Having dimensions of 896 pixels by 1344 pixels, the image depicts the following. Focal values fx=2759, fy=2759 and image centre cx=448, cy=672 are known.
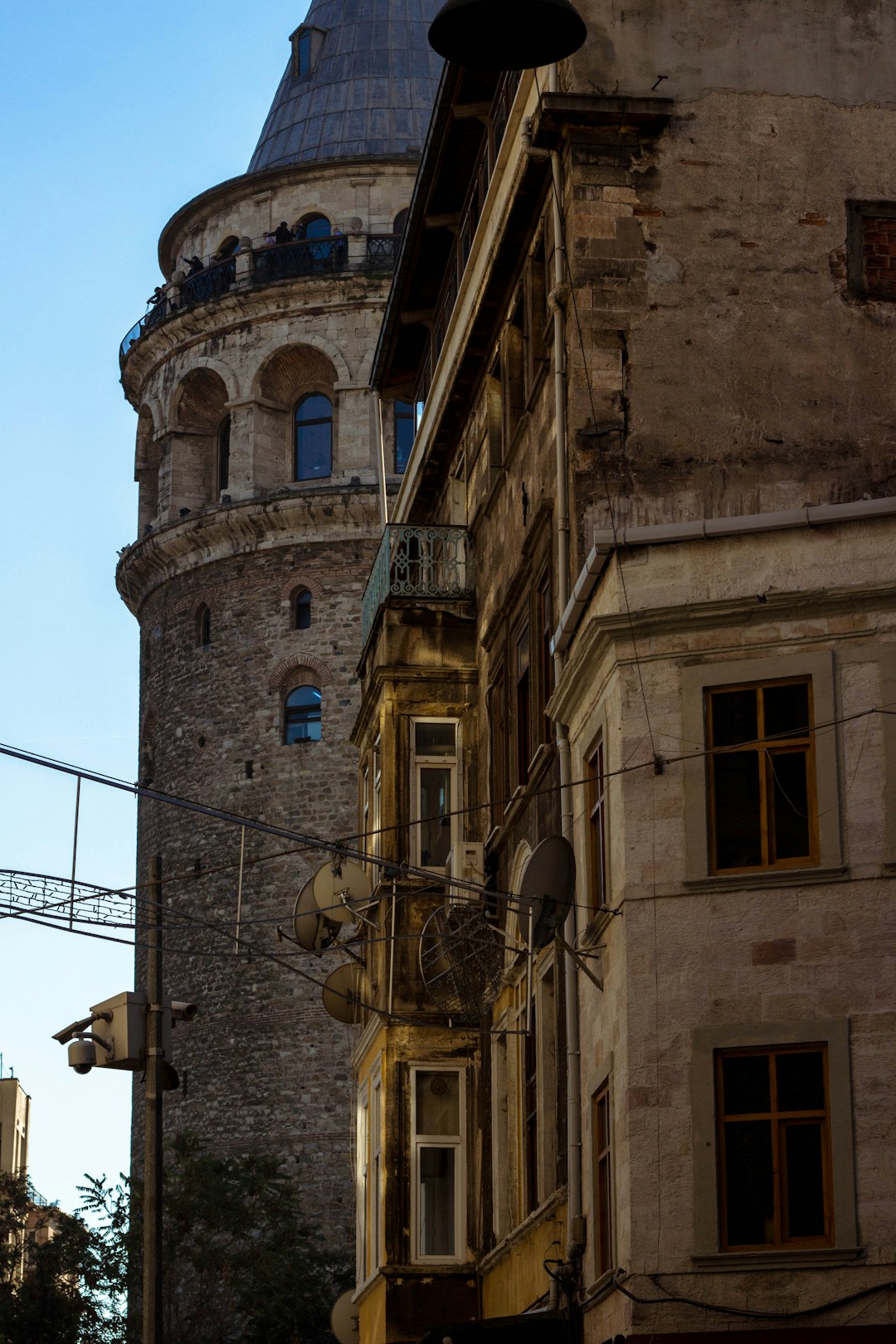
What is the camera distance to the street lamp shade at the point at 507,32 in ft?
57.8

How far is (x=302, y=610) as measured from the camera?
5494 cm

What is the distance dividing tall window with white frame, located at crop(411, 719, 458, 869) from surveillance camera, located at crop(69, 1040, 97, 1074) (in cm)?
386

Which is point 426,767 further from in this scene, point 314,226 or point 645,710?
point 314,226

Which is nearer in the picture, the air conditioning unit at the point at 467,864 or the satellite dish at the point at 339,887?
the air conditioning unit at the point at 467,864

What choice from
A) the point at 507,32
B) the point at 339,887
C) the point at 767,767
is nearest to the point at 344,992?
the point at 339,887

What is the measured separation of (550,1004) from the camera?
21.9 m

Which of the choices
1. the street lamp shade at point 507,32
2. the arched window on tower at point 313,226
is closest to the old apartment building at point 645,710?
the street lamp shade at point 507,32

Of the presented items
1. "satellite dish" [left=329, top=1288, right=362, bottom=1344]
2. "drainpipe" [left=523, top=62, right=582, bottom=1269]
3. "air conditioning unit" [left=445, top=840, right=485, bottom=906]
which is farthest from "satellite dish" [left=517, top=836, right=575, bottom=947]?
"satellite dish" [left=329, top=1288, right=362, bottom=1344]

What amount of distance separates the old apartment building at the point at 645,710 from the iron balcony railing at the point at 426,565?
60 mm

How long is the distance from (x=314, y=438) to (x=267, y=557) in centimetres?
310

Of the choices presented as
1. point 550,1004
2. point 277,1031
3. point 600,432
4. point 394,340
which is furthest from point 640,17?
point 277,1031

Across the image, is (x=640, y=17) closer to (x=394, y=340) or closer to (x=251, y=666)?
(x=394, y=340)

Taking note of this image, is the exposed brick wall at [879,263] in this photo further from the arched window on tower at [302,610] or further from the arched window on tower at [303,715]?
the arched window on tower at [302,610]

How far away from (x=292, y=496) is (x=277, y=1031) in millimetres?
10716
